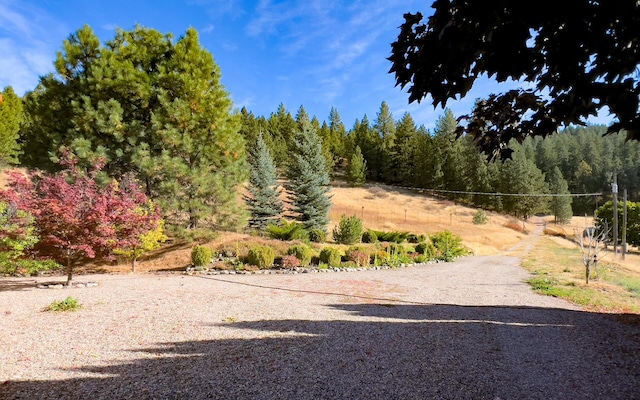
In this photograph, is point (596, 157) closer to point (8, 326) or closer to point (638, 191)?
point (638, 191)

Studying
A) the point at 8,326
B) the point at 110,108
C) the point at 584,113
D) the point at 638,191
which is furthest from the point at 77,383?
the point at 638,191

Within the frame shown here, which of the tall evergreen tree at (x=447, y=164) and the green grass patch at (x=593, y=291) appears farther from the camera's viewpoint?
the tall evergreen tree at (x=447, y=164)

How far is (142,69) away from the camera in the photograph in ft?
51.5

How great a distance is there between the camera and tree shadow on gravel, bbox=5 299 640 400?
140 inches

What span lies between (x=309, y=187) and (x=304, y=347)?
61.5 ft

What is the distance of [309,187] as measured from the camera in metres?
23.3

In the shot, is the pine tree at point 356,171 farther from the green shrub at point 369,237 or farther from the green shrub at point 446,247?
the green shrub at point 446,247

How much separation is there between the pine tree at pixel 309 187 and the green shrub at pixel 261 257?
9.26m

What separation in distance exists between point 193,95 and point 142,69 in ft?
9.64

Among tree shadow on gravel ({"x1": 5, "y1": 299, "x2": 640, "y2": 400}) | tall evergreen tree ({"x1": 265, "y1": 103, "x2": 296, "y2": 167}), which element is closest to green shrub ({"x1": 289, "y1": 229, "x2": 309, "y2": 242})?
tree shadow on gravel ({"x1": 5, "y1": 299, "x2": 640, "y2": 400})

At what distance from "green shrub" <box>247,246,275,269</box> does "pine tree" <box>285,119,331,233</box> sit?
9.26m

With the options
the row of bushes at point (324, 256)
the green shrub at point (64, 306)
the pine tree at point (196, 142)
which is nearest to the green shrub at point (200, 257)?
the row of bushes at point (324, 256)

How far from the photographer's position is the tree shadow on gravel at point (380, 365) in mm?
3555

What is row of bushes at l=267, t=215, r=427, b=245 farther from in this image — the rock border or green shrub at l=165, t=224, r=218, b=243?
the rock border
